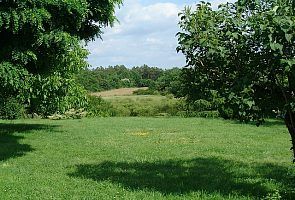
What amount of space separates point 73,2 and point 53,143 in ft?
24.7

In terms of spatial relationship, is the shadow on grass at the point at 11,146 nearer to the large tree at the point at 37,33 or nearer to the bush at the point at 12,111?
the large tree at the point at 37,33

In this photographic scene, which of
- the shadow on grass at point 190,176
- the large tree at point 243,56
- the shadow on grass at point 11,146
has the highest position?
the large tree at point 243,56

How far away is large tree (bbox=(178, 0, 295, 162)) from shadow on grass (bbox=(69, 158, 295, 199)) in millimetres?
1752

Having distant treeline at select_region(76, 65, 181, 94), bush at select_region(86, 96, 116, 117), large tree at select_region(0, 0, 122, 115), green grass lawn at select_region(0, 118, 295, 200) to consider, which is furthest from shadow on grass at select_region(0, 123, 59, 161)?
distant treeline at select_region(76, 65, 181, 94)

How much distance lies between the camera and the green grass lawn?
809 centimetres

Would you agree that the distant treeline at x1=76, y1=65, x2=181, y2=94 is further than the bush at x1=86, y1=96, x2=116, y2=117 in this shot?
Yes

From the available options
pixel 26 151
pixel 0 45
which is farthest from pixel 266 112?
pixel 26 151

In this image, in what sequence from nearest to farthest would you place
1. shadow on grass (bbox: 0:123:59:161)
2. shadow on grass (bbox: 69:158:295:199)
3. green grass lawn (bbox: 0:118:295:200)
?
1. green grass lawn (bbox: 0:118:295:200)
2. shadow on grass (bbox: 69:158:295:199)
3. shadow on grass (bbox: 0:123:59:161)

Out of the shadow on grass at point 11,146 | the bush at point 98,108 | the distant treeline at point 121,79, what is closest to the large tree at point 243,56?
the shadow on grass at point 11,146

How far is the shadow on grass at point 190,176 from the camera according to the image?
27.2 feet

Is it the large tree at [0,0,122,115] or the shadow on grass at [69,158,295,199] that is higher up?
the large tree at [0,0,122,115]

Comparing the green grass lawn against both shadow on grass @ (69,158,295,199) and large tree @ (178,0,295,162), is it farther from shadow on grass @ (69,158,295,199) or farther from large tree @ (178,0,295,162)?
large tree @ (178,0,295,162)

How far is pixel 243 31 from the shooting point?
6.63 metres

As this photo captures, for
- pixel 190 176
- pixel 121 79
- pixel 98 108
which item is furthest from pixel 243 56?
pixel 121 79
